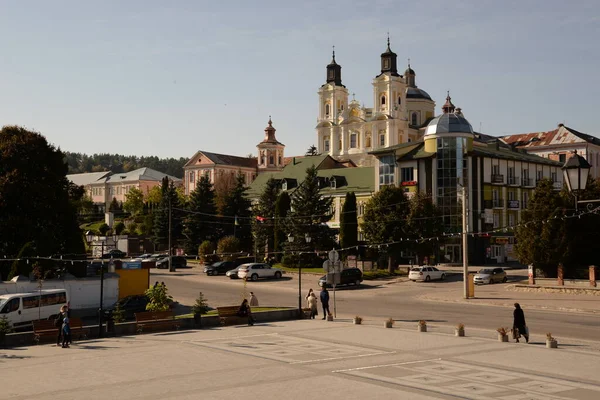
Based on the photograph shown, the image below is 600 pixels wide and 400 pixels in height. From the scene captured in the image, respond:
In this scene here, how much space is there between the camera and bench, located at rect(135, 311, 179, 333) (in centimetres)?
2841

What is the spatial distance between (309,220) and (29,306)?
3789 centimetres

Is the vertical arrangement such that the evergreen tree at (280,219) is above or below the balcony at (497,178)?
below

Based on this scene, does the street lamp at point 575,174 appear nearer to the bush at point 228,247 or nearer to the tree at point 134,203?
the bush at point 228,247

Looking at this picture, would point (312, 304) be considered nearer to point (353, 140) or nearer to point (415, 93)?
point (353, 140)

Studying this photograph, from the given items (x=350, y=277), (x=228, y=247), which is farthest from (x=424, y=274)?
(x=228, y=247)

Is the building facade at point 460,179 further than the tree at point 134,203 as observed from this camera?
No

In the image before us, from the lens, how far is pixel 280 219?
70.1 meters

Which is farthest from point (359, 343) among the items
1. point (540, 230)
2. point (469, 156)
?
point (469, 156)

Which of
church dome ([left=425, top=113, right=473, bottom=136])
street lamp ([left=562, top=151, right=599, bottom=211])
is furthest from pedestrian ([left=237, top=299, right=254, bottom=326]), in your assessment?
church dome ([left=425, top=113, right=473, bottom=136])

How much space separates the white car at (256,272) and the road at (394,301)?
88 cm

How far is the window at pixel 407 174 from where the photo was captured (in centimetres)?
7212

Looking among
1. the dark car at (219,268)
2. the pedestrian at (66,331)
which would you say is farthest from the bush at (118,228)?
the pedestrian at (66,331)

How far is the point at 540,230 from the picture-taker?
49531 millimetres

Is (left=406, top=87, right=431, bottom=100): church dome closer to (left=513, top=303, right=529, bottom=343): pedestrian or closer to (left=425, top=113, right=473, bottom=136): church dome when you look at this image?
(left=425, top=113, right=473, bottom=136): church dome
